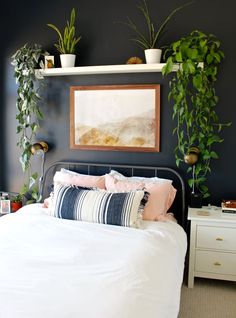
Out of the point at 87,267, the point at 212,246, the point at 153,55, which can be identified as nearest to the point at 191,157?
the point at 212,246

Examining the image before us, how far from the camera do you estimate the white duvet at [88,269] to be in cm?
156

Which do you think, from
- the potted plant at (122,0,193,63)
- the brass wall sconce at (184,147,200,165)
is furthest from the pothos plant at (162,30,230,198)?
the potted plant at (122,0,193,63)

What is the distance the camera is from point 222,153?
10.3 feet

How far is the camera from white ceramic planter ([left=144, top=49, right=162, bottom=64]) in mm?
3049

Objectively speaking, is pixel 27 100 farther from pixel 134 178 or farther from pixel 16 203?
pixel 134 178

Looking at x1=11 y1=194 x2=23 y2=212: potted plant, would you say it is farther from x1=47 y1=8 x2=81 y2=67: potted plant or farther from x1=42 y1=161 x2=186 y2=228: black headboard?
x1=47 y1=8 x2=81 y2=67: potted plant

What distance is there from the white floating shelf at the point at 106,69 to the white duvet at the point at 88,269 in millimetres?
1413

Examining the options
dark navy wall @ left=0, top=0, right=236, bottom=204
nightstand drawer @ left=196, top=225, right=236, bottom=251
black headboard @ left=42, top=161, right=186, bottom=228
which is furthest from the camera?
black headboard @ left=42, top=161, right=186, bottom=228

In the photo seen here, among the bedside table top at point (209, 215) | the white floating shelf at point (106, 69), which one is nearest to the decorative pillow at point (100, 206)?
the bedside table top at point (209, 215)

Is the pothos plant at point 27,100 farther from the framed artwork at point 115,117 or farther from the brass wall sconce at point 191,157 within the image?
the brass wall sconce at point 191,157

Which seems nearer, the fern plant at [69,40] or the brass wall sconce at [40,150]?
the fern plant at [69,40]

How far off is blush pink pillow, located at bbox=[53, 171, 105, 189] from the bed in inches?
7.4

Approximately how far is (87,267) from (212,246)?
135 centimetres

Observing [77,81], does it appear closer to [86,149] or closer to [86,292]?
[86,149]
